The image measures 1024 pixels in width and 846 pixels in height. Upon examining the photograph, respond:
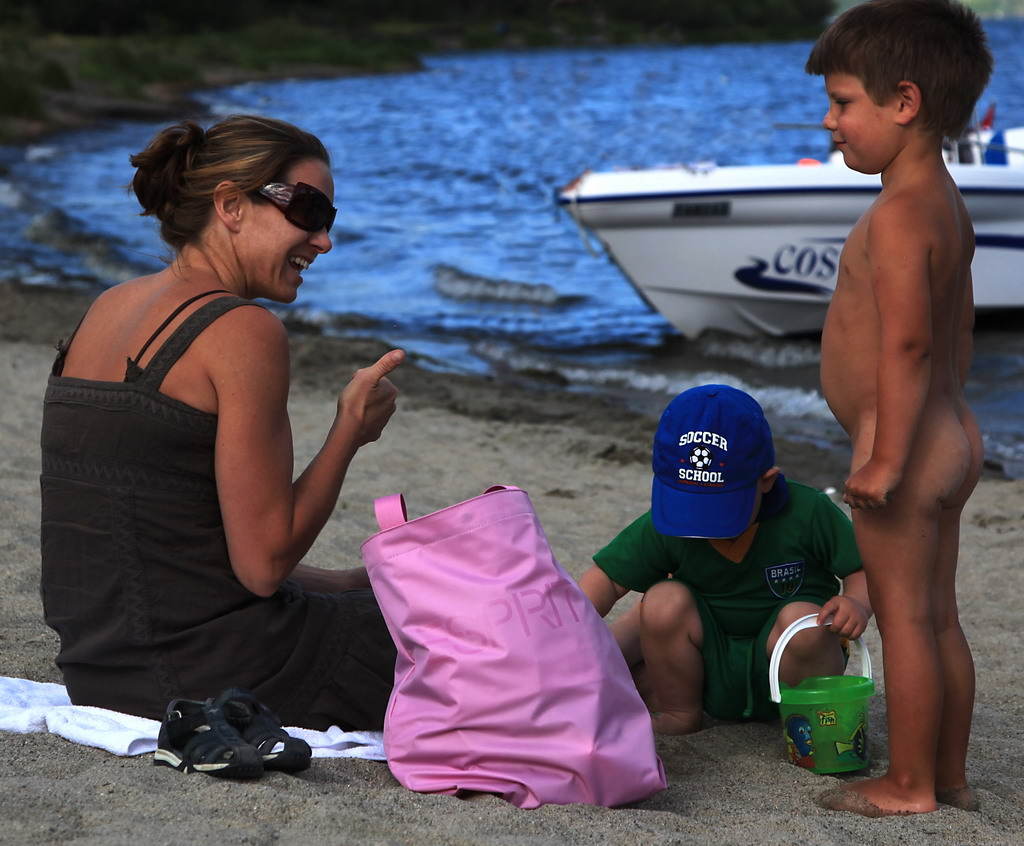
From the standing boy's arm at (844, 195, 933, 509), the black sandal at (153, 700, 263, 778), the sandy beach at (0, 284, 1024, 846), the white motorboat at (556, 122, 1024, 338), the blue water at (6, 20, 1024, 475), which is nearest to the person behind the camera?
the sandy beach at (0, 284, 1024, 846)

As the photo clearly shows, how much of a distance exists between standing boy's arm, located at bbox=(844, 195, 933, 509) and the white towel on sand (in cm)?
112

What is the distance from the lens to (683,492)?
8.62 feet

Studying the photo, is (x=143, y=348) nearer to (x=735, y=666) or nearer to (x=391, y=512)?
(x=391, y=512)

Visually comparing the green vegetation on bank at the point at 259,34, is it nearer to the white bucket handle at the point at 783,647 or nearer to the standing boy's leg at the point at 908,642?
the white bucket handle at the point at 783,647

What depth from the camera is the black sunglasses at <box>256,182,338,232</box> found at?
239 cm

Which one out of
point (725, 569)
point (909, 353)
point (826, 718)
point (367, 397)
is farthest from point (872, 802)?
point (367, 397)

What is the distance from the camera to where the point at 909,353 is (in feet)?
7.27

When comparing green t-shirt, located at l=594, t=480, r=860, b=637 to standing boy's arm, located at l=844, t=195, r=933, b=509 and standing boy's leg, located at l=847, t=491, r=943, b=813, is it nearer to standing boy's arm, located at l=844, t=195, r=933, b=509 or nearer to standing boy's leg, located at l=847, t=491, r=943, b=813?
standing boy's leg, located at l=847, t=491, r=943, b=813

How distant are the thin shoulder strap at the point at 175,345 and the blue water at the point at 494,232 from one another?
2.29ft

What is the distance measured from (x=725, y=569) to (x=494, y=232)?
12894mm

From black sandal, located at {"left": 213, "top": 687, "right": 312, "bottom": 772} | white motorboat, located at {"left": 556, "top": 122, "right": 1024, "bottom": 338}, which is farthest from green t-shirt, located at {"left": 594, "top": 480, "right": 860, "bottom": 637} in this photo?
white motorboat, located at {"left": 556, "top": 122, "right": 1024, "bottom": 338}

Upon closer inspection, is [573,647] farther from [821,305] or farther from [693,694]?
[821,305]

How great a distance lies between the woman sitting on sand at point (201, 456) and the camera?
7.37ft

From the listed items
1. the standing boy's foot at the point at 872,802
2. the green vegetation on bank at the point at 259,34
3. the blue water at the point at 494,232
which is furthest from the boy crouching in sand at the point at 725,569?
the green vegetation on bank at the point at 259,34
